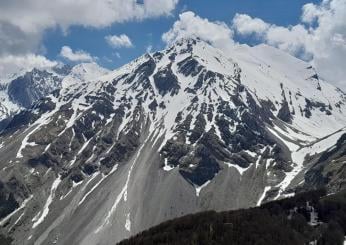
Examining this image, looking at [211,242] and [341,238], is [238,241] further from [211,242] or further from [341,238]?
[341,238]

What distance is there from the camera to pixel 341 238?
595 ft

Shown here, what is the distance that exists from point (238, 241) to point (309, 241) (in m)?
21.7

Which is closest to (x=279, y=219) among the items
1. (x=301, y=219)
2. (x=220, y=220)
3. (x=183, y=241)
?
(x=301, y=219)

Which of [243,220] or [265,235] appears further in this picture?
[243,220]

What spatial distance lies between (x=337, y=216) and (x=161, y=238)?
59595mm

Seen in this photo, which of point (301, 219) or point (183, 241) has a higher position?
point (301, 219)

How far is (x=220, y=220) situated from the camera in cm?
19988

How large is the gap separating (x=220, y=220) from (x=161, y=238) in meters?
21.7

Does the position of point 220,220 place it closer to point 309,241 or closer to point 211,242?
point 211,242

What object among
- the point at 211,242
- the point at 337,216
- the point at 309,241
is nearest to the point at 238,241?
the point at 211,242

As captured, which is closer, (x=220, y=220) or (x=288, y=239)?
(x=288, y=239)

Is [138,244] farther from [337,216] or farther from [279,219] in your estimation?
[337,216]

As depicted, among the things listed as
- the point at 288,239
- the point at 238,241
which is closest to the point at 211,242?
the point at 238,241

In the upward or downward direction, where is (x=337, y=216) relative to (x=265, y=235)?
upward
